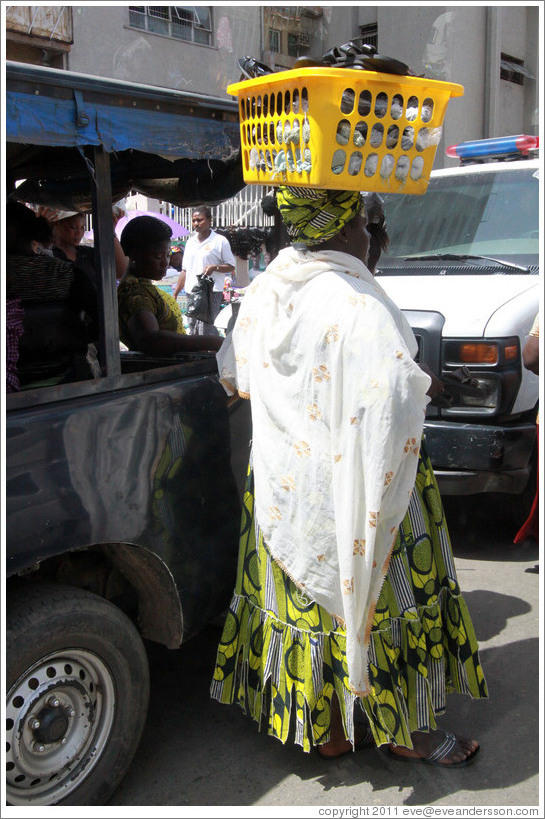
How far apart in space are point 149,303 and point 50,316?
25.5 inches

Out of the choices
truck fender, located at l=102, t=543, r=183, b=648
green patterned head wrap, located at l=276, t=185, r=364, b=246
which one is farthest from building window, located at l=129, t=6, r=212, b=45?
truck fender, located at l=102, t=543, r=183, b=648

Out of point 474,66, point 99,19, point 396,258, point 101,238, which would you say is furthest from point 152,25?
point 101,238

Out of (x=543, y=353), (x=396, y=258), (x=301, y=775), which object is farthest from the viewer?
(x=396, y=258)

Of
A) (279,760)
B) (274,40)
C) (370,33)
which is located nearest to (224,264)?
(279,760)

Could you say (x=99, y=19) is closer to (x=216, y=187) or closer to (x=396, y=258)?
(x=396, y=258)

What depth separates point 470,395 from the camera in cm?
427

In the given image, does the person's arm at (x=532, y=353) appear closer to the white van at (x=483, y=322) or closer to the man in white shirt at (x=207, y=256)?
the white van at (x=483, y=322)

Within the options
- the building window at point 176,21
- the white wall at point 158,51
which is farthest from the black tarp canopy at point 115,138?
the building window at point 176,21

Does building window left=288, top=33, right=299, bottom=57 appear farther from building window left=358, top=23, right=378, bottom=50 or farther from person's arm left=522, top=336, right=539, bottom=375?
person's arm left=522, top=336, right=539, bottom=375

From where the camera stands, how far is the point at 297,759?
2730 millimetres

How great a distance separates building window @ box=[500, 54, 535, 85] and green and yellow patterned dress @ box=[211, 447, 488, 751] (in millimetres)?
17126

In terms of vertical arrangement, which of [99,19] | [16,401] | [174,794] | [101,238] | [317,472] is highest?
[99,19]

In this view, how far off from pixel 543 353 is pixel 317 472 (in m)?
0.83

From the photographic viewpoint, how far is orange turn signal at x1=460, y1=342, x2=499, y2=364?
166 inches
